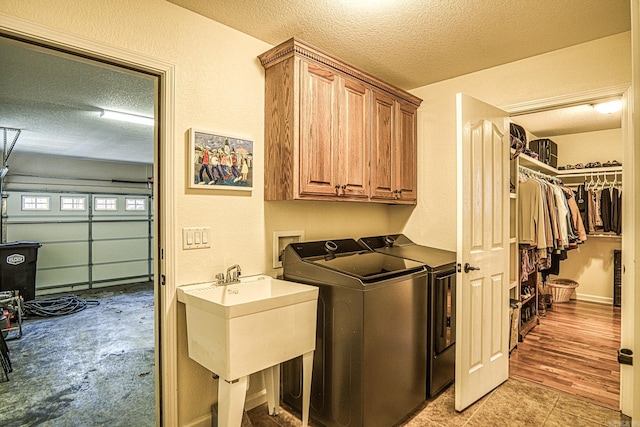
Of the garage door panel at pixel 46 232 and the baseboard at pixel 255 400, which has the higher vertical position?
the garage door panel at pixel 46 232

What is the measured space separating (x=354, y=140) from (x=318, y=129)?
1.23 feet

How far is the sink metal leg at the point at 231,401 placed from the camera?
1539 mm

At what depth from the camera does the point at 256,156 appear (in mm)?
2266

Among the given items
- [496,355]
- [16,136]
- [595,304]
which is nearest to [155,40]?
[496,355]

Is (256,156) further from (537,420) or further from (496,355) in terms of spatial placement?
(537,420)

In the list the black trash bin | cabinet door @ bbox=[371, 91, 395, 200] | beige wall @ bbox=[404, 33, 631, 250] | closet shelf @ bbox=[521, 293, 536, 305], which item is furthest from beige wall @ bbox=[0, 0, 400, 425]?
the black trash bin

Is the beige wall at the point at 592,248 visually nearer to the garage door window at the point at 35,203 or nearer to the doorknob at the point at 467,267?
the doorknob at the point at 467,267

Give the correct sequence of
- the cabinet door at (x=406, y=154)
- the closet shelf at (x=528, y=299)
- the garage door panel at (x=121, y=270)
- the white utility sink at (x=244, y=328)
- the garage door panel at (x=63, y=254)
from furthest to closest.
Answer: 1. the garage door panel at (x=121, y=270)
2. the garage door panel at (x=63, y=254)
3. the closet shelf at (x=528, y=299)
4. the cabinet door at (x=406, y=154)
5. the white utility sink at (x=244, y=328)

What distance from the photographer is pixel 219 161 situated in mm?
2055

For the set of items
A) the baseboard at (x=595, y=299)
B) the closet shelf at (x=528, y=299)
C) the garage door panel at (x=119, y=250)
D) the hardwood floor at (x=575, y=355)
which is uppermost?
the garage door panel at (x=119, y=250)

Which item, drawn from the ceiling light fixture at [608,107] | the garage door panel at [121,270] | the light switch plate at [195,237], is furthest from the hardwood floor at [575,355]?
the garage door panel at [121,270]

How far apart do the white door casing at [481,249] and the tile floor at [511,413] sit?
0.09 meters

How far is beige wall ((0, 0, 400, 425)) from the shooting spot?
1.68 m

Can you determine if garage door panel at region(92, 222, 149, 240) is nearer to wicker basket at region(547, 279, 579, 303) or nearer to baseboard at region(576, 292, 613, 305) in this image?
wicker basket at region(547, 279, 579, 303)
